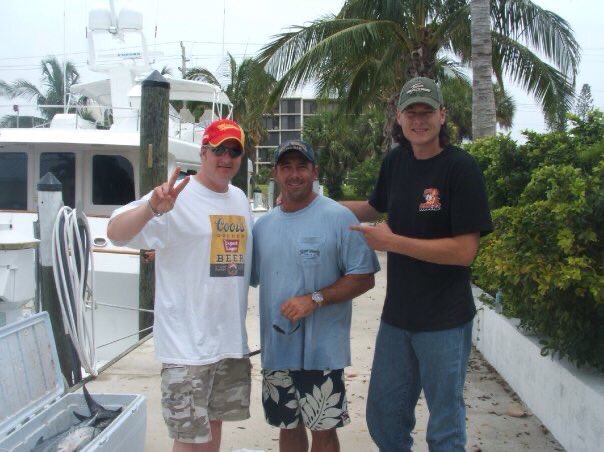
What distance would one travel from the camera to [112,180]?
9180 millimetres

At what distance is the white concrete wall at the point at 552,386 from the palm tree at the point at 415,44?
6.83 metres

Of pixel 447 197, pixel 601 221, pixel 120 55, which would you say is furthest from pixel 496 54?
pixel 447 197

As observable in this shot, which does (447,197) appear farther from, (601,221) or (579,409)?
(579,409)

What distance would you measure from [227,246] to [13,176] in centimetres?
766

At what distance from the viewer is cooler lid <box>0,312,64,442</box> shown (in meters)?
2.80

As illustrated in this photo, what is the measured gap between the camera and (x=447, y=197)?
2.49 meters

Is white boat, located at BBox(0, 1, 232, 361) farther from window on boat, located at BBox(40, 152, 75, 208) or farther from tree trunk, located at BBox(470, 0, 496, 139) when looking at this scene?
tree trunk, located at BBox(470, 0, 496, 139)

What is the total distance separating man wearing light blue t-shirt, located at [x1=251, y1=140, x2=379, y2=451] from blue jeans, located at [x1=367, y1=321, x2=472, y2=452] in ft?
0.58

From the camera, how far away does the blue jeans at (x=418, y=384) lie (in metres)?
2.54

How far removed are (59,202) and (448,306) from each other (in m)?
3.17

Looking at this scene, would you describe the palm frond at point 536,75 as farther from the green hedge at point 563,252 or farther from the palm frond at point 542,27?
the green hedge at point 563,252

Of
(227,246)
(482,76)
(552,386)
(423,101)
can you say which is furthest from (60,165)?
(423,101)

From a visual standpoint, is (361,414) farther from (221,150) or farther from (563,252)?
(221,150)

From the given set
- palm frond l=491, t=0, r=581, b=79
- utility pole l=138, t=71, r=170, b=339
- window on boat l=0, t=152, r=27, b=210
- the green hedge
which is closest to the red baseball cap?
the green hedge
